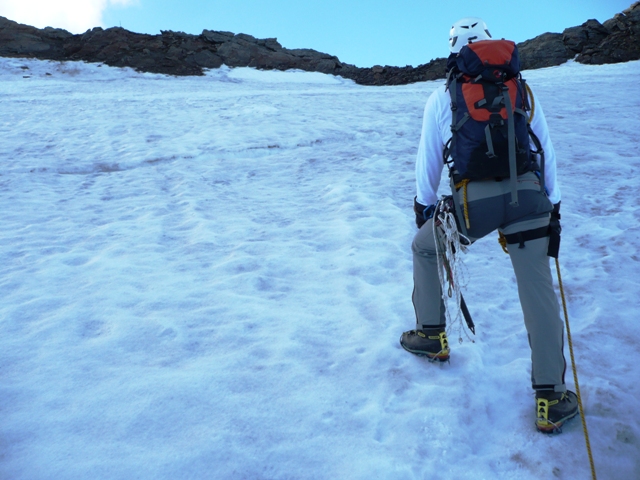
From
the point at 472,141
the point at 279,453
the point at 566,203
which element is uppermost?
the point at 472,141

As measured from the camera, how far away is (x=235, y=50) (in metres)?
34.0

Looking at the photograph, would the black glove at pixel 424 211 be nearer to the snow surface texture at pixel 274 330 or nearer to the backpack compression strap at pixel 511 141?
the backpack compression strap at pixel 511 141

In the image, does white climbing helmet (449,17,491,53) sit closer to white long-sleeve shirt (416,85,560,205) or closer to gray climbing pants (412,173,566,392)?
white long-sleeve shirt (416,85,560,205)

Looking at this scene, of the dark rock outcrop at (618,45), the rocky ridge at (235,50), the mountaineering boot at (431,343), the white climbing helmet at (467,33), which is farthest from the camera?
the rocky ridge at (235,50)

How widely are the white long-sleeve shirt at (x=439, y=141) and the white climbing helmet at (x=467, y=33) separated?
37cm

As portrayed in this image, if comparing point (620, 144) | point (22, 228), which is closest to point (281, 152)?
point (22, 228)

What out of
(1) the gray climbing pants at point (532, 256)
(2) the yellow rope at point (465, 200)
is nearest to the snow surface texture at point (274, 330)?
(1) the gray climbing pants at point (532, 256)

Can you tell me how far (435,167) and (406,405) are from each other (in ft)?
5.24

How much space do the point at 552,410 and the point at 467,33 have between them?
96.5 inches

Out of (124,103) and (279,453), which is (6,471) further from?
(124,103)

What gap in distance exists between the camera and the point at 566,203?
22.7ft

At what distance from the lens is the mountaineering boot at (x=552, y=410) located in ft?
9.18

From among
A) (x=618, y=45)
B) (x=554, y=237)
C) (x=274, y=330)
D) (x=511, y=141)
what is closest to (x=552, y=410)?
(x=554, y=237)

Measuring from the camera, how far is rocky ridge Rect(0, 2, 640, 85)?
94.6ft
